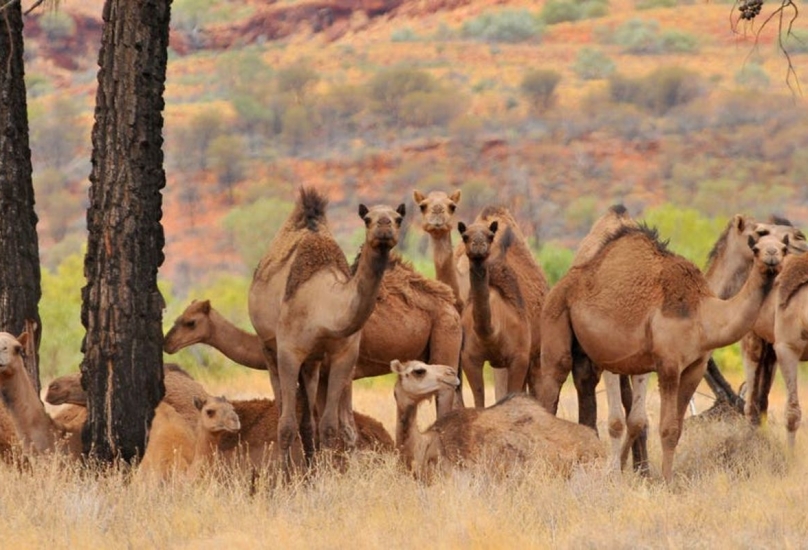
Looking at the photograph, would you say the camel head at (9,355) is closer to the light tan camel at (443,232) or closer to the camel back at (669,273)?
the light tan camel at (443,232)

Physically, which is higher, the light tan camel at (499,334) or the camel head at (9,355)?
the camel head at (9,355)

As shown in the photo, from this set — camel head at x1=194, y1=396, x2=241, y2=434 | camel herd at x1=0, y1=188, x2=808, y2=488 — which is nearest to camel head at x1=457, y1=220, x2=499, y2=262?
camel herd at x1=0, y1=188, x2=808, y2=488

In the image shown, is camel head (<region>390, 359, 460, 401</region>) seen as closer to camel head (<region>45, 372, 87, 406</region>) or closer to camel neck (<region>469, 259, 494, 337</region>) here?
camel neck (<region>469, 259, 494, 337</region>)

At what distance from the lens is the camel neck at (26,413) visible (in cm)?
1178

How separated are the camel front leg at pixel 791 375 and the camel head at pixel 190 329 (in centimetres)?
Answer: 510

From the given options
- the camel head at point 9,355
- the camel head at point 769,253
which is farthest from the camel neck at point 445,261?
the camel head at point 9,355

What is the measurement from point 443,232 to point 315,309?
2.35 m

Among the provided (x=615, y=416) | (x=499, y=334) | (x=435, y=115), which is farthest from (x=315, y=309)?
(x=435, y=115)

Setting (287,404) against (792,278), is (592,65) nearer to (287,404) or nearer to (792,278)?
(792,278)

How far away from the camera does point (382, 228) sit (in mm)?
10992

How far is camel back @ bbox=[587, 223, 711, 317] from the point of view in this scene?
12.0 meters

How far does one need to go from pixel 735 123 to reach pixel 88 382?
4535cm

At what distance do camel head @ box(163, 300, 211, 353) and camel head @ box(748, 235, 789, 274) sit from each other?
503 cm

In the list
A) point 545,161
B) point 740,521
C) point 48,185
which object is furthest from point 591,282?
point 48,185
